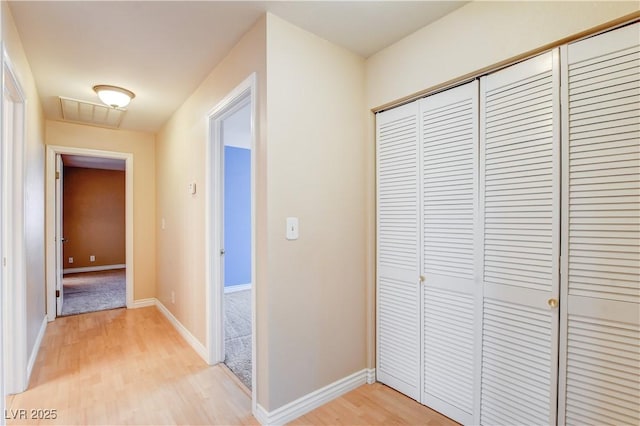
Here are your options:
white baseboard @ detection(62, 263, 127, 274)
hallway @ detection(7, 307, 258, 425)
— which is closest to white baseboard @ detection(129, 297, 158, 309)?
hallway @ detection(7, 307, 258, 425)

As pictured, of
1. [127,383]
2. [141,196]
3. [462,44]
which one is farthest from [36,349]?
[462,44]

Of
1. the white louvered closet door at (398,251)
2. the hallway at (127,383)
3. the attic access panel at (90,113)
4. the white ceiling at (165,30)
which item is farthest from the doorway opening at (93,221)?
the white louvered closet door at (398,251)

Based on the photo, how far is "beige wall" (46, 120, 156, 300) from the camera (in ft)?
13.1

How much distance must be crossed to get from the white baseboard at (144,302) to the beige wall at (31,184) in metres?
1.05

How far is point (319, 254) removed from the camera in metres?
2.01

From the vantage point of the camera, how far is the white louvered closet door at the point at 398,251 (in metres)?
2.03

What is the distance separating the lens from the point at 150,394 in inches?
83.2

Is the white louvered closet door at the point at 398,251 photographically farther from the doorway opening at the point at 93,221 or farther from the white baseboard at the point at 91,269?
the white baseboard at the point at 91,269

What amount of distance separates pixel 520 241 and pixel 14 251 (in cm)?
313

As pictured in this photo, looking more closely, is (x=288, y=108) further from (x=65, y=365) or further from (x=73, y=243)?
(x=73, y=243)

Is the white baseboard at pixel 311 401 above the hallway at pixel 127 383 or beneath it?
above

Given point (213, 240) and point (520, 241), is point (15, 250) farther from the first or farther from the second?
point (520, 241)

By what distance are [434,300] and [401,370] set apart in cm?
58

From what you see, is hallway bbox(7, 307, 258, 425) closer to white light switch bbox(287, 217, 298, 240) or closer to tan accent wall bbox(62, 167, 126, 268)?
white light switch bbox(287, 217, 298, 240)
